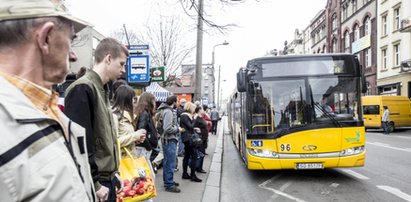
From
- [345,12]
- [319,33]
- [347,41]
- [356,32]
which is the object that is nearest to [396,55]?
[356,32]

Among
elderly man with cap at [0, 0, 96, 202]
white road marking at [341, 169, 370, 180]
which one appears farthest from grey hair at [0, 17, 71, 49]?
white road marking at [341, 169, 370, 180]

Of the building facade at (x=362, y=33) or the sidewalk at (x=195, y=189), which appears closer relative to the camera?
the sidewalk at (x=195, y=189)

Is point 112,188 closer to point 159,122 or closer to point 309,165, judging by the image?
point 159,122

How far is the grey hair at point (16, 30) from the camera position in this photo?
129 cm

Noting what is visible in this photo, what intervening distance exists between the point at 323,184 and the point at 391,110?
20611 millimetres

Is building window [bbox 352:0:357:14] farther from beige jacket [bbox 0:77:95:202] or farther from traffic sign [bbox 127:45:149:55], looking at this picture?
beige jacket [bbox 0:77:95:202]

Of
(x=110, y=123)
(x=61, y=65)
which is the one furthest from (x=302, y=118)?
(x=61, y=65)

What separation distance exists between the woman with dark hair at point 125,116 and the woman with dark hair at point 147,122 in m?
0.90

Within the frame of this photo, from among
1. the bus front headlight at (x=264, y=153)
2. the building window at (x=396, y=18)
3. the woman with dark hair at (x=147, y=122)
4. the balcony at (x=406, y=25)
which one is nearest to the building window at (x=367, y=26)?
the building window at (x=396, y=18)

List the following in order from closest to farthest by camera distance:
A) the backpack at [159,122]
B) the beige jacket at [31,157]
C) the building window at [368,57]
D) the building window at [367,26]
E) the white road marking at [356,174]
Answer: the beige jacket at [31,157], the backpack at [159,122], the white road marking at [356,174], the building window at [367,26], the building window at [368,57]

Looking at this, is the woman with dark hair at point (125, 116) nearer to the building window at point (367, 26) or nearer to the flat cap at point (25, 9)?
the flat cap at point (25, 9)

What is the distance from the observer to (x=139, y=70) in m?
9.26

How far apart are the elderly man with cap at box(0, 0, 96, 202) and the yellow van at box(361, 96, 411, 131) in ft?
90.7

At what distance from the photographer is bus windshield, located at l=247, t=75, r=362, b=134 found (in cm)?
852
